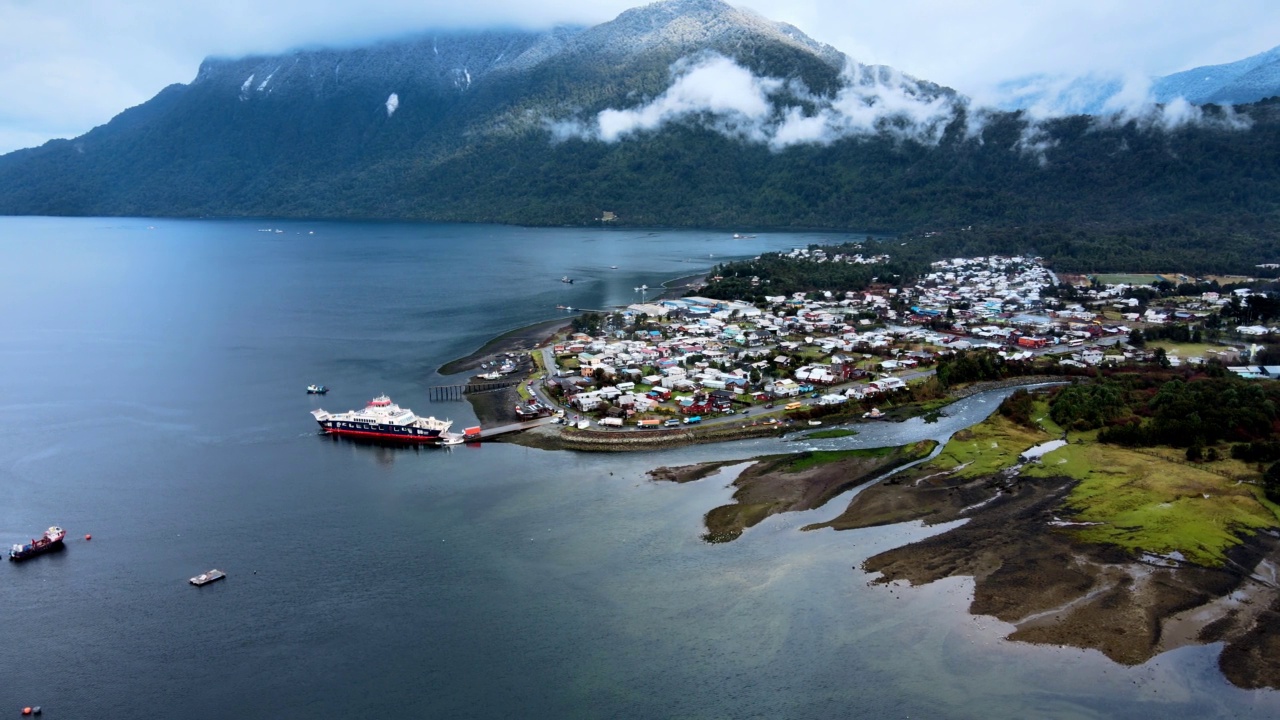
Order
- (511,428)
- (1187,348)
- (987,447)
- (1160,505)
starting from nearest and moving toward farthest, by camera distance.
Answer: (1160,505) → (987,447) → (511,428) → (1187,348)

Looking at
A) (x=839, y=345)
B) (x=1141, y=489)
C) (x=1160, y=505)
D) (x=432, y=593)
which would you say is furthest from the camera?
(x=839, y=345)

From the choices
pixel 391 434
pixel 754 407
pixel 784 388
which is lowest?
pixel 754 407

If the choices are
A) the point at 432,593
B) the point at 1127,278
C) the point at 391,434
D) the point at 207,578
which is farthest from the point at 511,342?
the point at 1127,278

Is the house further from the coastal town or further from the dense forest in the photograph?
the dense forest

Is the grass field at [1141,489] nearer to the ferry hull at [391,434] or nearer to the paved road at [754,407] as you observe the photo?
the paved road at [754,407]

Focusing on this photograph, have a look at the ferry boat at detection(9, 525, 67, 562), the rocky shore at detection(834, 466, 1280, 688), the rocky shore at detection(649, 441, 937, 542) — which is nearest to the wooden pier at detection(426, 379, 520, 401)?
the rocky shore at detection(649, 441, 937, 542)

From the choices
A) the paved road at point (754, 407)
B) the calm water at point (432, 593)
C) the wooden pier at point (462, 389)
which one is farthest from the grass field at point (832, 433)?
the wooden pier at point (462, 389)

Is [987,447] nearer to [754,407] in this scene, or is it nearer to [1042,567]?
[1042,567]
